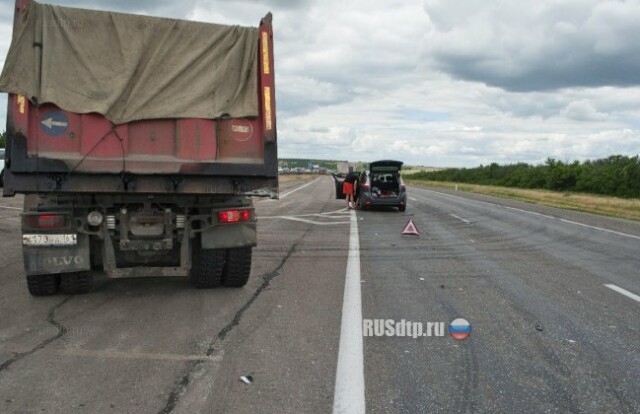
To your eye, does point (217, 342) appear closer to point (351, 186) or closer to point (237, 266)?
point (237, 266)

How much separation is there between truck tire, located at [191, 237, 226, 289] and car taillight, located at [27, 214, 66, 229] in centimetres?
150

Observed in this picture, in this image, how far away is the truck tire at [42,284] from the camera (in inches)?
264

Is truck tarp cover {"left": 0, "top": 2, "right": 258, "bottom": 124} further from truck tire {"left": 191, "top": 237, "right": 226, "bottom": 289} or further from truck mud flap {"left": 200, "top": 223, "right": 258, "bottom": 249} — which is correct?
truck tire {"left": 191, "top": 237, "right": 226, "bottom": 289}

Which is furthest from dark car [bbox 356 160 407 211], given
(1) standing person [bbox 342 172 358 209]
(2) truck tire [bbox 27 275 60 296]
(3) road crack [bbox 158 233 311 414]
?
(2) truck tire [bbox 27 275 60 296]

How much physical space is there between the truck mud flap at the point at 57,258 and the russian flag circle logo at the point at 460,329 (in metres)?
3.78

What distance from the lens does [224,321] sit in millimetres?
5934

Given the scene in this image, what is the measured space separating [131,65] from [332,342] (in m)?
3.57

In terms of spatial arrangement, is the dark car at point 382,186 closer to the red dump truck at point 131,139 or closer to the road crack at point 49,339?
the red dump truck at point 131,139

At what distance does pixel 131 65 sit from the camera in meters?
6.53

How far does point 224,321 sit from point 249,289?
1594mm

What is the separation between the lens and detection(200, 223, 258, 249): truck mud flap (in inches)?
271

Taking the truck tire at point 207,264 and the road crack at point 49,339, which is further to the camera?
the truck tire at point 207,264

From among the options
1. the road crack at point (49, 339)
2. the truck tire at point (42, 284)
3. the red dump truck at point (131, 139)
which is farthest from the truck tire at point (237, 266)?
the truck tire at point (42, 284)

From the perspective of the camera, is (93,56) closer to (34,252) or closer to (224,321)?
(34,252)
